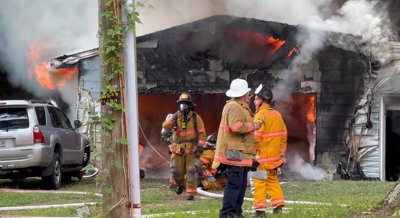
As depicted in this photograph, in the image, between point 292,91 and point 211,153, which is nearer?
point 211,153

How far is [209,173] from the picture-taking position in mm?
11055

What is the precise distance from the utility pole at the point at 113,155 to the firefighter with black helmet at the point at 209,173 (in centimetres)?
562

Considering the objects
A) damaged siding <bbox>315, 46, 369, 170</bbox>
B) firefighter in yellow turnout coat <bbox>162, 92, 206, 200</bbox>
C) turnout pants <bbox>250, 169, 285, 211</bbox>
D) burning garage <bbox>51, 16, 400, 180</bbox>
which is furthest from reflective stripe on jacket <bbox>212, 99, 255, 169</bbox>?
damaged siding <bbox>315, 46, 369, 170</bbox>

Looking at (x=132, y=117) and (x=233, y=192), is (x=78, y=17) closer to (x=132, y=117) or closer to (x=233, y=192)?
(x=233, y=192)

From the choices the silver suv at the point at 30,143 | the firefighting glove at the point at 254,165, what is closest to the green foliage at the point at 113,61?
the firefighting glove at the point at 254,165

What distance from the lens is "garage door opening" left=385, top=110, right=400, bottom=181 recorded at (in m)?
14.7

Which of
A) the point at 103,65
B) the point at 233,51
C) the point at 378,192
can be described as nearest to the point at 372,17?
the point at 233,51

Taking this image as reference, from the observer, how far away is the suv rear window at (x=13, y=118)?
10930 mm

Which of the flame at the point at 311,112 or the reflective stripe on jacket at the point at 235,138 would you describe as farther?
the flame at the point at 311,112

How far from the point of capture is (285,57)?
44.3 feet

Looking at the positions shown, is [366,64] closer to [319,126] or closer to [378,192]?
[319,126]

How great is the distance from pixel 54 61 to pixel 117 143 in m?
8.92

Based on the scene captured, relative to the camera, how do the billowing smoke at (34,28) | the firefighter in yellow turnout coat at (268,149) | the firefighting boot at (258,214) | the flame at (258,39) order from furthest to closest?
the billowing smoke at (34,28) → the flame at (258,39) → the firefighter in yellow turnout coat at (268,149) → the firefighting boot at (258,214)

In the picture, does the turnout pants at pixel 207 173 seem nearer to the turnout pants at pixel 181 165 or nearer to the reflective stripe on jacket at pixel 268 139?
the turnout pants at pixel 181 165
